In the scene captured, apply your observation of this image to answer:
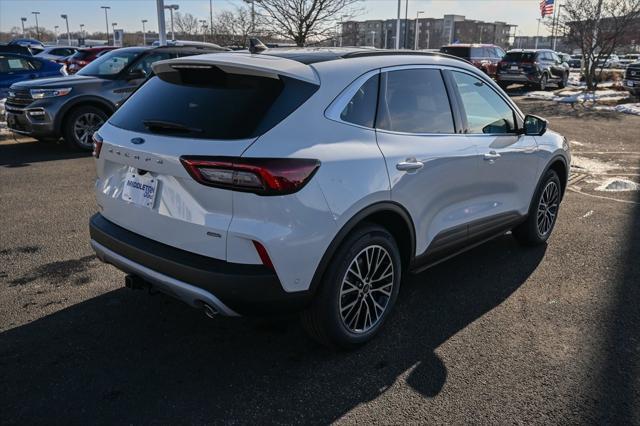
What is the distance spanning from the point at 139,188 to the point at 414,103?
183 centimetres

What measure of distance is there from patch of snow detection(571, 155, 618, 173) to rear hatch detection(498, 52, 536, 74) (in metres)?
14.7

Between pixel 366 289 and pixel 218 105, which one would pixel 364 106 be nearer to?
pixel 218 105

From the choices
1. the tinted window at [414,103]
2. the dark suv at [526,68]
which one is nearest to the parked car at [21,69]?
the tinted window at [414,103]

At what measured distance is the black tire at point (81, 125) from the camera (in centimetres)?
930

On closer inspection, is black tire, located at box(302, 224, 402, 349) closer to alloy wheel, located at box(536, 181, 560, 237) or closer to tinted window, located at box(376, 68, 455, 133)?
tinted window, located at box(376, 68, 455, 133)

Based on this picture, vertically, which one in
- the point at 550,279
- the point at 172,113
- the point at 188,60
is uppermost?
the point at 188,60

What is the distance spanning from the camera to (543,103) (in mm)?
19375

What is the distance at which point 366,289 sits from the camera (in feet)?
10.9

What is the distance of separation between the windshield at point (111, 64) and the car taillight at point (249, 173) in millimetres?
8057

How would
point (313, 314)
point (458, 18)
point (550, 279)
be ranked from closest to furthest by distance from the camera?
point (313, 314), point (550, 279), point (458, 18)

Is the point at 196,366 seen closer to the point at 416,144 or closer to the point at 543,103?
the point at 416,144

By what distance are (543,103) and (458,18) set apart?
86.7 meters

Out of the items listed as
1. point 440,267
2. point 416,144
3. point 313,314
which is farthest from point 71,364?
point 440,267

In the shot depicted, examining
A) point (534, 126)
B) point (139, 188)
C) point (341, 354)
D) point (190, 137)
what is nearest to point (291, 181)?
point (190, 137)
